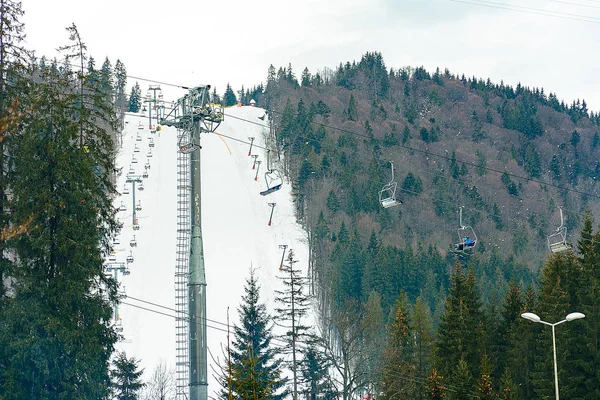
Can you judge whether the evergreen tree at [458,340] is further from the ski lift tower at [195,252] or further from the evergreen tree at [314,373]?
the ski lift tower at [195,252]

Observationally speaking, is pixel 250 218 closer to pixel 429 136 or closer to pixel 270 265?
pixel 270 265

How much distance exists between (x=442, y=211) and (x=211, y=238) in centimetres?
4439

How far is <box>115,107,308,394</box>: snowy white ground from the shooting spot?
62656 mm

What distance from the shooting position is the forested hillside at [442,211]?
39.9 meters

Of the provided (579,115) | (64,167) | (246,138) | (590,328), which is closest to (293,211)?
(246,138)

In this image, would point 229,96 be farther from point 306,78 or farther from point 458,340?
point 458,340

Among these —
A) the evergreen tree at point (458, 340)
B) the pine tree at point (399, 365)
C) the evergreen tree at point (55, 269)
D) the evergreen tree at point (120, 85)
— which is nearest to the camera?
the evergreen tree at point (55, 269)

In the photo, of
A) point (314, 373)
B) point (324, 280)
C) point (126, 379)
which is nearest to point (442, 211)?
point (324, 280)

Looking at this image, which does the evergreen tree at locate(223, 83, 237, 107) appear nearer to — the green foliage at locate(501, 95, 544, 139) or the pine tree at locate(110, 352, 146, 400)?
the green foliage at locate(501, 95, 544, 139)

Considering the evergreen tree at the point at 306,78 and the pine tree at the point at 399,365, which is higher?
the evergreen tree at the point at 306,78

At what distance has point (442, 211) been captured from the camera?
119125 mm

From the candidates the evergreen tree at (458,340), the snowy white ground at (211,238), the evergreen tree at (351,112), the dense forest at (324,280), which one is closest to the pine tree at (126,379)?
the dense forest at (324,280)

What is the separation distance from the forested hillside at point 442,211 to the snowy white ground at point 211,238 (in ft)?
13.9

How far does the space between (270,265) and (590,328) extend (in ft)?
144
